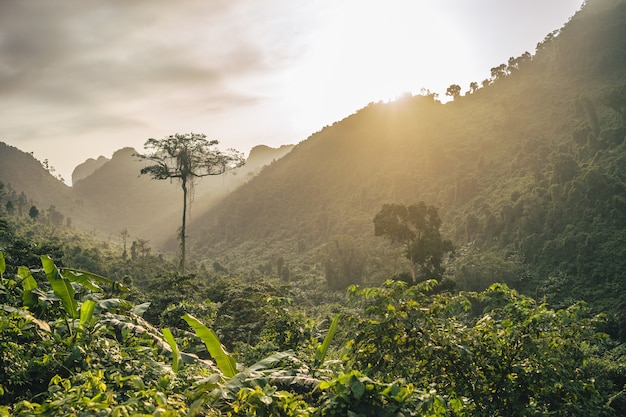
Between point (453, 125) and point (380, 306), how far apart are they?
270 ft

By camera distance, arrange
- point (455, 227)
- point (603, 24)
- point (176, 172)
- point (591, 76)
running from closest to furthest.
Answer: point (176, 172) → point (455, 227) → point (591, 76) → point (603, 24)

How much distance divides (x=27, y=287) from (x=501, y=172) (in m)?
62.6

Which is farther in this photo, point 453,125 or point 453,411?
point 453,125

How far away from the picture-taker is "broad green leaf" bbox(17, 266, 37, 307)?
4338 mm

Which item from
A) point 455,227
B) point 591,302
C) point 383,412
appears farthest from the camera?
point 455,227

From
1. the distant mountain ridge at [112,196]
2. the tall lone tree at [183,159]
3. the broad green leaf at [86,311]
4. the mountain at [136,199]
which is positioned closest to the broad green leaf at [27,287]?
the broad green leaf at [86,311]

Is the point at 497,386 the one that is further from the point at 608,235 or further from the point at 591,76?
the point at 591,76

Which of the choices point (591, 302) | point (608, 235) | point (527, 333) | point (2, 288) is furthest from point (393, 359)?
point (608, 235)

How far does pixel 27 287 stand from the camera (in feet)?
14.5

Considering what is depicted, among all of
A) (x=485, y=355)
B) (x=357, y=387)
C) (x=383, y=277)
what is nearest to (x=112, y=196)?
(x=383, y=277)

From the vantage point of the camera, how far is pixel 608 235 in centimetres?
3744

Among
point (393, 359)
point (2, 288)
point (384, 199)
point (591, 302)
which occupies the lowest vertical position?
point (591, 302)

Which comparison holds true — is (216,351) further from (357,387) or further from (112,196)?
(112,196)

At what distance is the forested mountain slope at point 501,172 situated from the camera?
40.7 meters
